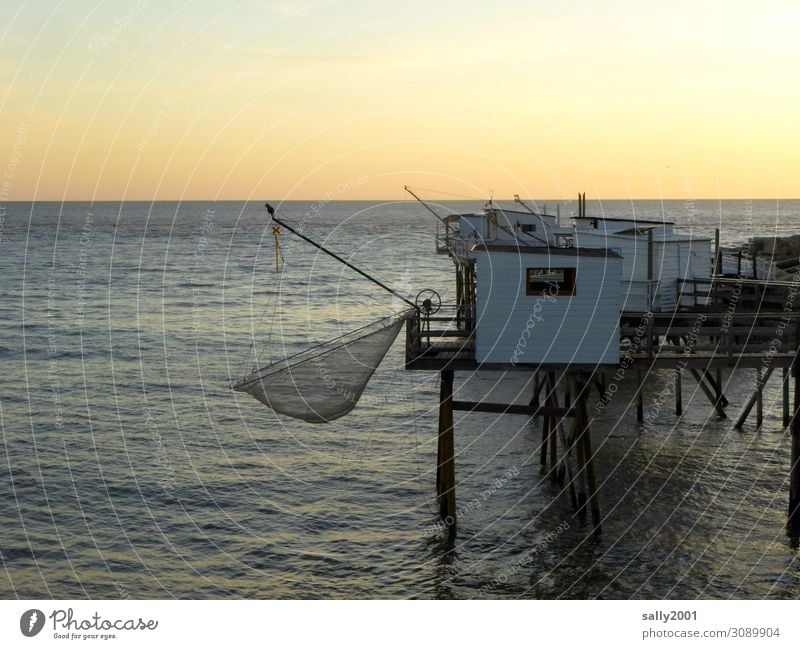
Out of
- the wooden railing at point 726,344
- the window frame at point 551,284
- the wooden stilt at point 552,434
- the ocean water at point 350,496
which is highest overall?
the window frame at point 551,284

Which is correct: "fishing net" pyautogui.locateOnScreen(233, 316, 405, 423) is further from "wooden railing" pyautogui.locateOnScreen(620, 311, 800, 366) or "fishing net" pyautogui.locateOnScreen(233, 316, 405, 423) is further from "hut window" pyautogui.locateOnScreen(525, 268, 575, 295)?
"wooden railing" pyautogui.locateOnScreen(620, 311, 800, 366)

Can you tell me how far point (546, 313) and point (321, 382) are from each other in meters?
6.52

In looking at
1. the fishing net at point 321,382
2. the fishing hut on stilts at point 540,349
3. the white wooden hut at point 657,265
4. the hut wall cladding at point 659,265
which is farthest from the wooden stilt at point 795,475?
the hut wall cladding at point 659,265

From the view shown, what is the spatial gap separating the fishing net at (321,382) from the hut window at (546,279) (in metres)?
3.59

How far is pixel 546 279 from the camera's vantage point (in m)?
25.8

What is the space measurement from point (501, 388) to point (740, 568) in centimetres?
2159

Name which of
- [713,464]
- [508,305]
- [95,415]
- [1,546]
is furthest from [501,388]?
[1,546]

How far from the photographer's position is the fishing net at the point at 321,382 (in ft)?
87.6

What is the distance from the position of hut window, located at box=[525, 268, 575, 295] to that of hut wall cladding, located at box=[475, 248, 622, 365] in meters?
0.12

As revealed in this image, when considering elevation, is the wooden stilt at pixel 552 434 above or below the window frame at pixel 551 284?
below

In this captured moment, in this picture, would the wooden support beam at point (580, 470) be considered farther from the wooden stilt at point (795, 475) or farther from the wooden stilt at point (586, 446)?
the wooden stilt at point (795, 475)

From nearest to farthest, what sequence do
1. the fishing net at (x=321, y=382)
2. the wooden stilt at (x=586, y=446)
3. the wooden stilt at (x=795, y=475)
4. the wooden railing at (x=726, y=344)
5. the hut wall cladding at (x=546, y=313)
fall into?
the hut wall cladding at (x=546, y=313) < the wooden railing at (x=726, y=344) < the fishing net at (x=321, y=382) < the wooden stilt at (x=795, y=475) < the wooden stilt at (x=586, y=446)

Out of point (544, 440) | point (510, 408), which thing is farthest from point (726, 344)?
point (544, 440)

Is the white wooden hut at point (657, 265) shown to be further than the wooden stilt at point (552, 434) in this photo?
Yes
